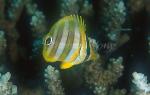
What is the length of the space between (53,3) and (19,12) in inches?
14.1

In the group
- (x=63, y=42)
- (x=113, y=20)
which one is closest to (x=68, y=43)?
(x=63, y=42)

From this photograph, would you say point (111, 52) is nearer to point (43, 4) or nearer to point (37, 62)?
point (37, 62)

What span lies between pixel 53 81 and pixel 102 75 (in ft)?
1.32

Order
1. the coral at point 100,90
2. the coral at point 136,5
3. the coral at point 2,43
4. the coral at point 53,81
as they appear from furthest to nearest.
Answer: the coral at point 136,5
the coral at point 2,43
the coral at point 100,90
the coral at point 53,81

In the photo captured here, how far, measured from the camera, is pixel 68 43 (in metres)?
1.63

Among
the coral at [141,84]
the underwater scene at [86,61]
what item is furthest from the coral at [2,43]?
the coral at [141,84]

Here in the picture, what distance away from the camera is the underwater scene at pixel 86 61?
2369 millimetres

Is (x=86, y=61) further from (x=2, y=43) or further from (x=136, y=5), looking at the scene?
(x=136, y=5)

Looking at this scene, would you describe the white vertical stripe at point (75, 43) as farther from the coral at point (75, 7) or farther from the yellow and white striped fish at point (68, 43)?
the coral at point (75, 7)

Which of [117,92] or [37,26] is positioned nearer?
[117,92]

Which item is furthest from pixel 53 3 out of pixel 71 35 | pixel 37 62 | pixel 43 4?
pixel 71 35

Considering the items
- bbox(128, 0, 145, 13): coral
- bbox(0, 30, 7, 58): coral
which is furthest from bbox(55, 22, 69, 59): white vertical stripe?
bbox(128, 0, 145, 13): coral

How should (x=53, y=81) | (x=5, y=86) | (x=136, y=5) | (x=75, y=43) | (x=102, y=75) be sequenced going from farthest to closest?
(x=136, y=5)
(x=102, y=75)
(x=53, y=81)
(x=5, y=86)
(x=75, y=43)

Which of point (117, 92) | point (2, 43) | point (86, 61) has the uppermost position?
point (2, 43)
